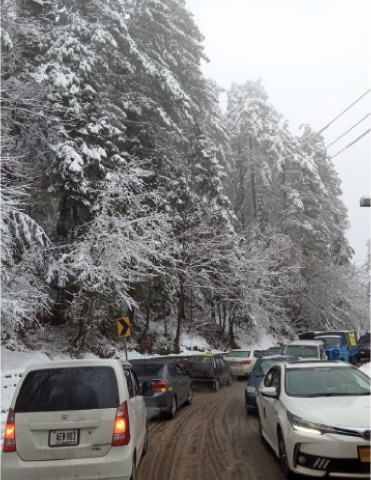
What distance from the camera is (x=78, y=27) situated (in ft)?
69.7

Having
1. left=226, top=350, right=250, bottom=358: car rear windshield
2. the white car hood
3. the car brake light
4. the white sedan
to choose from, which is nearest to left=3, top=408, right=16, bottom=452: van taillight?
the white sedan

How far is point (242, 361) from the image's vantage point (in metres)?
22.8

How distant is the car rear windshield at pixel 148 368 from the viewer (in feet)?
38.3

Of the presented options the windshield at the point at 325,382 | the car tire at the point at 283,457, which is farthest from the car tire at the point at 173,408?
the car tire at the point at 283,457

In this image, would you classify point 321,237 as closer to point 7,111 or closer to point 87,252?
point 87,252

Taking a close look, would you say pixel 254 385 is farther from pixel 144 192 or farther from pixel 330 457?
pixel 144 192

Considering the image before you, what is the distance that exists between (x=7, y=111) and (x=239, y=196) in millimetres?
28293

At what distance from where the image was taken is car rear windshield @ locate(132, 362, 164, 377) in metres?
11.7

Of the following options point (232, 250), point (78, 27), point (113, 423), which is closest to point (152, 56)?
point (78, 27)

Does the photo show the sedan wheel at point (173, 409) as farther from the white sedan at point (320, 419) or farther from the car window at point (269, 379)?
the white sedan at point (320, 419)

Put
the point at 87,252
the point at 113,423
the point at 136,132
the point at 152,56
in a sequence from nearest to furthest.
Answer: the point at 113,423
the point at 87,252
the point at 136,132
the point at 152,56

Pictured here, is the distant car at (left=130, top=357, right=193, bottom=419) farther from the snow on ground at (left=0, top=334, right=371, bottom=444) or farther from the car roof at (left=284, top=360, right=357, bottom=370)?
the car roof at (left=284, top=360, right=357, bottom=370)

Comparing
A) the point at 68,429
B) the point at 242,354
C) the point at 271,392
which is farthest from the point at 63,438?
the point at 242,354

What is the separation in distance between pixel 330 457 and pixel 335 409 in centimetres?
69
